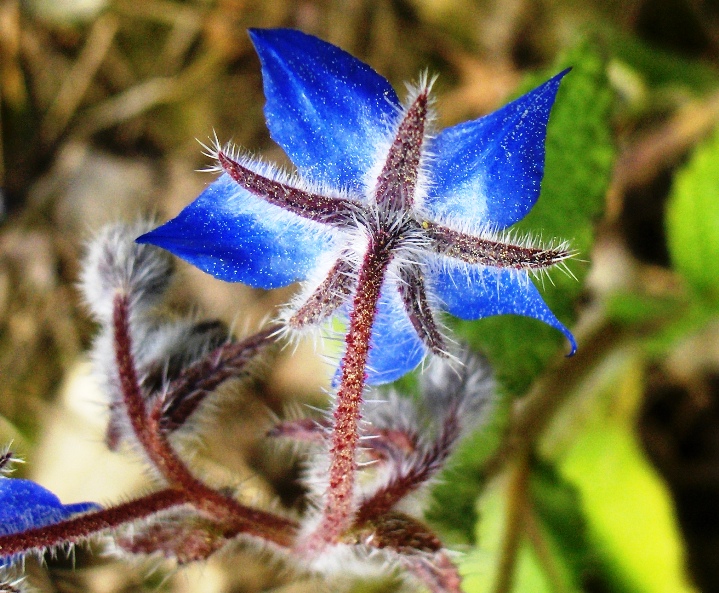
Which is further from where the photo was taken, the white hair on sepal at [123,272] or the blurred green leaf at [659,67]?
the blurred green leaf at [659,67]

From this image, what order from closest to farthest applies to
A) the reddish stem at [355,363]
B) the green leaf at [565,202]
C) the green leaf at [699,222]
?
1. the reddish stem at [355,363]
2. the green leaf at [565,202]
3. the green leaf at [699,222]

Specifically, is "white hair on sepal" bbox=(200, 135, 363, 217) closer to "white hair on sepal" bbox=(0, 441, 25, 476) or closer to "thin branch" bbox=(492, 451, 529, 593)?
"white hair on sepal" bbox=(0, 441, 25, 476)

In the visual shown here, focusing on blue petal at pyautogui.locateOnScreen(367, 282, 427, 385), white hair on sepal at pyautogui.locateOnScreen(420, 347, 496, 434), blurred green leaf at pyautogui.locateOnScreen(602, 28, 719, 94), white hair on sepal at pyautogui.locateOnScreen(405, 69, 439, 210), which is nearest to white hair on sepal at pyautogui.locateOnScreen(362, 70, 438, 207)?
white hair on sepal at pyautogui.locateOnScreen(405, 69, 439, 210)

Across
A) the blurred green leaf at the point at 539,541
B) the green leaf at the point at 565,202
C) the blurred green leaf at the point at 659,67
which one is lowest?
the blurred green leaf at the point at 539,541

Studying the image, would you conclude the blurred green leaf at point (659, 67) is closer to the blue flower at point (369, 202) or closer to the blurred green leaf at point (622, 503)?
the blurred green leaf at point (622, 503)

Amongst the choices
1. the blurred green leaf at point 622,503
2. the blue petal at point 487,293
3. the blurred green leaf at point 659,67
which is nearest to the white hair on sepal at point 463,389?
the blue petal at point 487,293

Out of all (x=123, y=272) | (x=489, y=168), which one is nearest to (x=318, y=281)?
(x=489, y=168)

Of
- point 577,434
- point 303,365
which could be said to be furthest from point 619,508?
point 303,365

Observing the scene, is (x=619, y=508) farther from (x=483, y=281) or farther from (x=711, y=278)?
(x=483, y=281)
